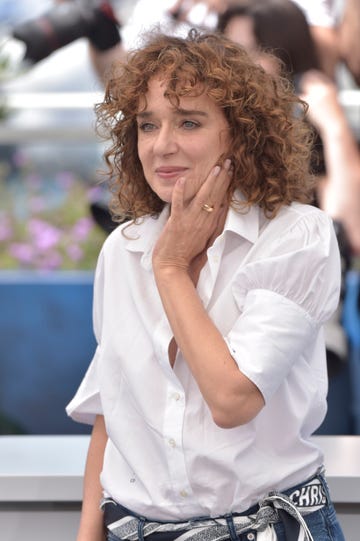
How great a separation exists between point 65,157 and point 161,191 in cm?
371

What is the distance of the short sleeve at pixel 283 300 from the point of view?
135 cm

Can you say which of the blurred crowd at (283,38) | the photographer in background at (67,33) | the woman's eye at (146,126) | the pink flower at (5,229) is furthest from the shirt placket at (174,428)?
the pink flower at (5,229)

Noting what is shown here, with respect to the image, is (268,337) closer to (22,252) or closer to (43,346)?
(43,346)

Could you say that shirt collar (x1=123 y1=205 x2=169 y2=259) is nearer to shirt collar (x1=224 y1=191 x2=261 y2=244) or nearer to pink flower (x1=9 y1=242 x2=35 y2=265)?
shirt collar (x1=224 y1=191 x2=261 y2=244)

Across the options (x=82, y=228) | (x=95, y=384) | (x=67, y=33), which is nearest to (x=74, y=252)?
(x=82, y=228)

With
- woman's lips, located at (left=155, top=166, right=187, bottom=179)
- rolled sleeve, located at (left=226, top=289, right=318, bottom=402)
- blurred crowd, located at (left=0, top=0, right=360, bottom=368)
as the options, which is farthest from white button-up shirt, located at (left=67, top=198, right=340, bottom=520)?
blurred crowd, located at (left=0, top=0, right=360, bottom=368)

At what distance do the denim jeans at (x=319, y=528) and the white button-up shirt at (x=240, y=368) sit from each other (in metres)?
0.04

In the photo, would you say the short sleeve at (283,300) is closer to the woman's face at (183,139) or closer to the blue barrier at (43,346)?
the woman's face at (183,139)

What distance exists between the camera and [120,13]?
476cm

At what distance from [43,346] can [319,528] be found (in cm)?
268

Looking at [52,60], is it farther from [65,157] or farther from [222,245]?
[222,245]

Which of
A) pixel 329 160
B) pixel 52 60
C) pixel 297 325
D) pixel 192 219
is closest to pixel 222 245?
pixel 192 219

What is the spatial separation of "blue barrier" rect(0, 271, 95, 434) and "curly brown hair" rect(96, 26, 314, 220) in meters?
2.38

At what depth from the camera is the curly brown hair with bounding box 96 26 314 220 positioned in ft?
4.89
